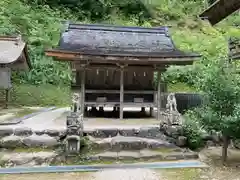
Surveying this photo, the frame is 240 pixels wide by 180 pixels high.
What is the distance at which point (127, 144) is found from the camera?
7.94 metres

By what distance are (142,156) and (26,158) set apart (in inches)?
117

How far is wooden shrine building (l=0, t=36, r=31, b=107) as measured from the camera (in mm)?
12748

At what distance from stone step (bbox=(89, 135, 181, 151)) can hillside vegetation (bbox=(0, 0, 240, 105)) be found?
30.5 feet

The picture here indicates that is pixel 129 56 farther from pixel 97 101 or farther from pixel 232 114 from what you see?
pixel 232 114

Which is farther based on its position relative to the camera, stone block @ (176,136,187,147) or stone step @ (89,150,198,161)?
stone block @ (176,136,187,147)

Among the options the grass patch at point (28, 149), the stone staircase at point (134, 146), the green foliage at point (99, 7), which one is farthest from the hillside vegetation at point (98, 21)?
the stone staircase at point (134, 146)

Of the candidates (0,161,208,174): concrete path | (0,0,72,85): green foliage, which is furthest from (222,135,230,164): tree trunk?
(0,0,72,85): green foliage

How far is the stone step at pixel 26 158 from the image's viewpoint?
6.90m

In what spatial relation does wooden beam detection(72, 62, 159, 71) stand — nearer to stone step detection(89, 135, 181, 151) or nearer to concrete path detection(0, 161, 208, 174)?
stone step detection(89, 135, 181, 151)

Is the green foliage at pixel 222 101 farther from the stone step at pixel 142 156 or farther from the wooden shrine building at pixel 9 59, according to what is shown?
the wooden shrine building at pixel 9 59

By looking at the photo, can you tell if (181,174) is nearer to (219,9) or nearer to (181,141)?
(181,141)

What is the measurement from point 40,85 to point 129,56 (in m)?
8.90

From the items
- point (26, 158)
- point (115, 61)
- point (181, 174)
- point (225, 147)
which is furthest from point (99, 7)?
point (181, 174)

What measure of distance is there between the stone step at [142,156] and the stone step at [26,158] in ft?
3.65
